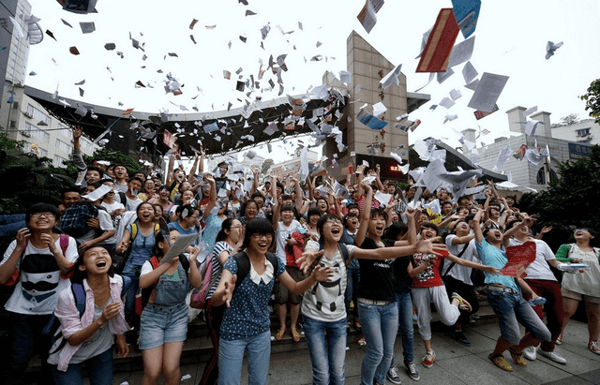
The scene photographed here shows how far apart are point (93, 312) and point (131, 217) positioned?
1.43 metres

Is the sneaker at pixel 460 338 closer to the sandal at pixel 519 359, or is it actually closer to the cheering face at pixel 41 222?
the sandal at pixel 519 359

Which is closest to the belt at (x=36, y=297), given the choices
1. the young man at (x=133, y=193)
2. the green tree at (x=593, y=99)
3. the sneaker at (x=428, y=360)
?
the young man at (x=133, y=193)

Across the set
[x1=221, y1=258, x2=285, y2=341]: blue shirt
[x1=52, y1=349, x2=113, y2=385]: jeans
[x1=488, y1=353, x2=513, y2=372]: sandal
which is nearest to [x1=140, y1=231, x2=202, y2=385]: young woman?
[x1=52, y1=349, x2=113, y2=385]: jeans

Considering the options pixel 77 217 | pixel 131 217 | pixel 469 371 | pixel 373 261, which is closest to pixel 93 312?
pixel 131 217

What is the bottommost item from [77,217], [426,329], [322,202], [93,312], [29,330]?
[426,329]

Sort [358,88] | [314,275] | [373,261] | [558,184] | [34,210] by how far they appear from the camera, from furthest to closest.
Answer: [358,88] < [558,184] < [373,261] < [34,210] < [314,275]

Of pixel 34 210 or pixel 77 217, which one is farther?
pixel 77 217

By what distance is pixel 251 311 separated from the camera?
2090 mm

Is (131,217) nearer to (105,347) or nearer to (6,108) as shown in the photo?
(105,347)

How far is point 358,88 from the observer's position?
18.5 metres

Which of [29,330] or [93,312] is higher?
[93,312]

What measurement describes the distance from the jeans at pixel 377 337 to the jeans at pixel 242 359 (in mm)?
1054

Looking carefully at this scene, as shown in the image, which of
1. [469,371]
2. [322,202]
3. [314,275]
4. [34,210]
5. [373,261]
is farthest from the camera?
[322,202]

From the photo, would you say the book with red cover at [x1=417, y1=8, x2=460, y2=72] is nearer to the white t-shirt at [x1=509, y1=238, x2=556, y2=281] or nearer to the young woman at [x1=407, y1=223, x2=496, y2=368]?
the young woman at [x1=407, y1=223, x2=496, y2=368]
